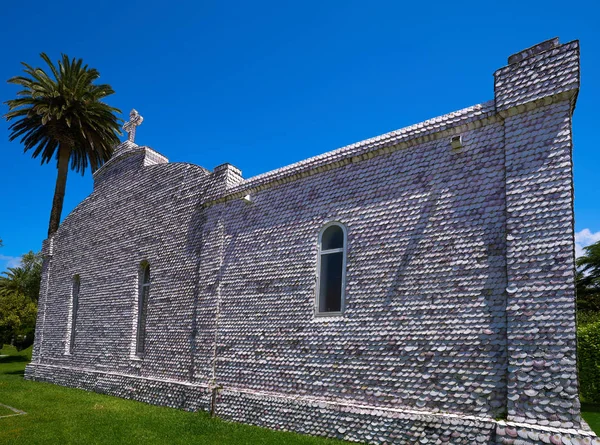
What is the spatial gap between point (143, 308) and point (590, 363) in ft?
46.2

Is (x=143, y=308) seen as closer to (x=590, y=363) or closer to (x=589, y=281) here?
(x=590, y=363)

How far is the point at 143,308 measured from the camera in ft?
47.7

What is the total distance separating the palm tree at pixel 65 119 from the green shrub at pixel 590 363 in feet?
77.6

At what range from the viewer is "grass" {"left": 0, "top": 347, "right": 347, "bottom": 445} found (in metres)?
8.42

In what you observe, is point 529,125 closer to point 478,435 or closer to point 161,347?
point 478,435

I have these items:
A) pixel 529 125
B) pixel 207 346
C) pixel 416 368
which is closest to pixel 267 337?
pixel 207 346

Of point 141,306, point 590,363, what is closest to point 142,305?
point 141,306

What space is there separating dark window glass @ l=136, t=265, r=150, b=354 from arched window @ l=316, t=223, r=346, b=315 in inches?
275

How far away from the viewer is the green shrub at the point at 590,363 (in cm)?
1361

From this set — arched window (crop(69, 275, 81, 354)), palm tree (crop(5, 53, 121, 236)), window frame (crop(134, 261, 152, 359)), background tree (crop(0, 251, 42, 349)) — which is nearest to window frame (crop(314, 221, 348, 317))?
window frame (crop(134, 261, 152, 359))

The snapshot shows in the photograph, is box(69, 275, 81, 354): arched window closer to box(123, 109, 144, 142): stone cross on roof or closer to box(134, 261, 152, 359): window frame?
box(134, 261, 152, 359): window frame

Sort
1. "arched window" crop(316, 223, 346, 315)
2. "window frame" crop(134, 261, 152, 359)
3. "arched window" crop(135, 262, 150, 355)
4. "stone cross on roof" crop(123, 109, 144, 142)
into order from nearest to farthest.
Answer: "arched window" crop(316, 223, 346, 315) → "window frame" crop(134, 261, 152, 359) → "arched window" crop(135, 262, 150, 355) → "stone cross on roof" crop(123, 109, 144, 142)

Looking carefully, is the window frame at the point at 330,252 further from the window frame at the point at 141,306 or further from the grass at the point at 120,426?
the window frame at the point at 141,306

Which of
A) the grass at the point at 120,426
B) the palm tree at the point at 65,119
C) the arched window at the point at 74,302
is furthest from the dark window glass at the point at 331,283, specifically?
the palm tree at the point at 65,119
